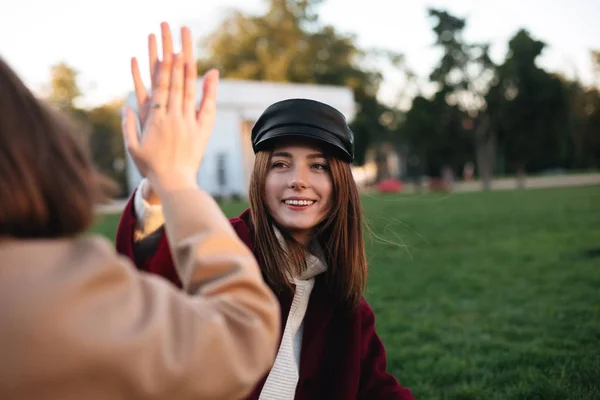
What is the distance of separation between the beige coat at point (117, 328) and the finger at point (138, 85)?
14.6 inches

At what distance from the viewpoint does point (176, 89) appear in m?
1.08

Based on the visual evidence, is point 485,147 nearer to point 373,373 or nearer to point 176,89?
point 373,373

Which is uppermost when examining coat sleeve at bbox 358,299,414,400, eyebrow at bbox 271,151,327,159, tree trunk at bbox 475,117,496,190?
tree trunk at bbox 475,117,496,190

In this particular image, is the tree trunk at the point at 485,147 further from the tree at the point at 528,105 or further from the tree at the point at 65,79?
the tree at the point at 65,79

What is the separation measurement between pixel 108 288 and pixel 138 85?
0.52 m

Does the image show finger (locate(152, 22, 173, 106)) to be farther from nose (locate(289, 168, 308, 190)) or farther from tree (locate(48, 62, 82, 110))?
tree (locate(48, 62, 82, 110))

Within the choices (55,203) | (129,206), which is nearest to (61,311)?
(55,203)

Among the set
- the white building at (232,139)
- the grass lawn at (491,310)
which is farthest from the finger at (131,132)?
the white building at (232,139)

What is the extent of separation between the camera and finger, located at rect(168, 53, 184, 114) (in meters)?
1.07

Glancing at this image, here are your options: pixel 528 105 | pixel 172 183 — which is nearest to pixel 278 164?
pixel 172 183

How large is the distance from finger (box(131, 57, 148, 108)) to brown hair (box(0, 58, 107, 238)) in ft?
0.70

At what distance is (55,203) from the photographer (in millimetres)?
876

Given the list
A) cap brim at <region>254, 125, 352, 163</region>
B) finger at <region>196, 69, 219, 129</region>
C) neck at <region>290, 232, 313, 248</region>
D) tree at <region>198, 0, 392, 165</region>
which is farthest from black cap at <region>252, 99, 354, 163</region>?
tree at <region>198, 0, 392, 165</region>

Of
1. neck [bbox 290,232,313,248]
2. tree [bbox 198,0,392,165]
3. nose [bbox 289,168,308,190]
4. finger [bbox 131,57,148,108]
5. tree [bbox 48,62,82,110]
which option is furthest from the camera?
tree [bbox 198,0,392,165]
